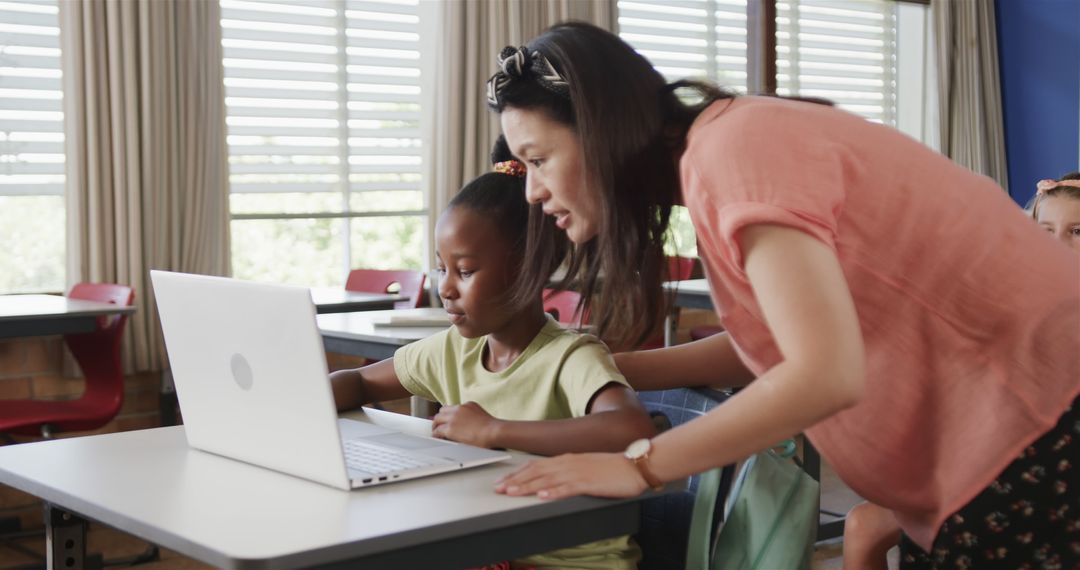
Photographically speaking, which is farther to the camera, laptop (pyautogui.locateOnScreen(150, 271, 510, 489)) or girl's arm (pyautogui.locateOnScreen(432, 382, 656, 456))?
girl's arm (pyautogui.locateOnScreen(432, 382, 656, 456))

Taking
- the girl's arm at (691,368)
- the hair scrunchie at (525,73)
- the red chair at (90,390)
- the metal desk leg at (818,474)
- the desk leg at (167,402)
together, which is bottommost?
the metal desk leg at (818,474)

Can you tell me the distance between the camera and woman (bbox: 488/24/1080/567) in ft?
3.58

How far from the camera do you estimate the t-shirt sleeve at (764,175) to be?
109 centimetres

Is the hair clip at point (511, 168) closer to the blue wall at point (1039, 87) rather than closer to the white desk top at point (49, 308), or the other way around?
the white desk top at point (49, 308)

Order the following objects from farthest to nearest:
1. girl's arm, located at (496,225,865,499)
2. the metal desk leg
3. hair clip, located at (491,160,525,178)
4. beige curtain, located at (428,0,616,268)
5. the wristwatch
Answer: beige curtain, located at (428,0,616,268), the metal desk leg, hair clip, located at (491,160,525,178), the wristwatch, girl's arm, located at (496,225,865,499)

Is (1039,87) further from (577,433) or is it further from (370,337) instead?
(577,433)

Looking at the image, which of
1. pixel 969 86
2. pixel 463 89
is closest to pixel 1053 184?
pixel 463 89

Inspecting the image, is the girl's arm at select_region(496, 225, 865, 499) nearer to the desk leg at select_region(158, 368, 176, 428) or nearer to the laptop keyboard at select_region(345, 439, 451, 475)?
the laptop keyboard at select_region(345, 439, 451, 475)

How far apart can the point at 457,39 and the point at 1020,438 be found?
12.9ft

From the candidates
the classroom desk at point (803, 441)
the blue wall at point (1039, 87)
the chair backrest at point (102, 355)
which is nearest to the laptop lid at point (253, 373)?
the classroom desk at point (803, 441)

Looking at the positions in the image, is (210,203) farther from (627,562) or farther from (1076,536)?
(1076,536)

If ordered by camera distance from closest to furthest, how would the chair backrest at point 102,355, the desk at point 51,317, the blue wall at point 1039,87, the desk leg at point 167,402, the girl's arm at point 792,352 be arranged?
the girl's arm at point 792,352
the desk at point 51,317
the chair backrest at point 102,355
the desk leg at point 167,402
the blue wall at point 1039,87

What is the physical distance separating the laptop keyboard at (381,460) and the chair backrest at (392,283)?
98.9 inches

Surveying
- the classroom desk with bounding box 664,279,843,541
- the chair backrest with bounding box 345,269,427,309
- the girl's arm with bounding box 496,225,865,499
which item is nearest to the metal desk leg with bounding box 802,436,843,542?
the classroom desk with bounding box 664,279,843,541
